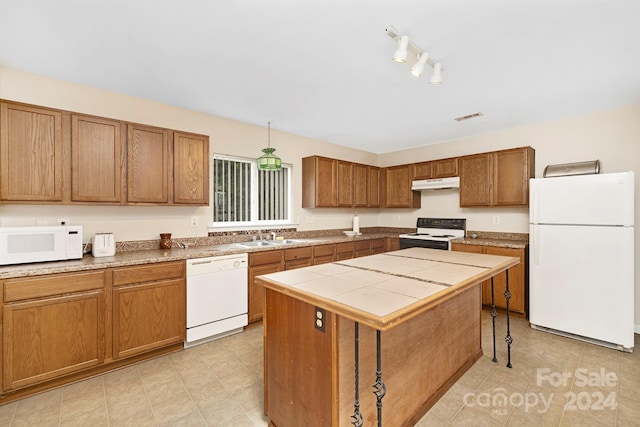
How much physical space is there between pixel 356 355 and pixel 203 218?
8.89 ft

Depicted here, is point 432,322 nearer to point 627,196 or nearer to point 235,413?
point 235,413

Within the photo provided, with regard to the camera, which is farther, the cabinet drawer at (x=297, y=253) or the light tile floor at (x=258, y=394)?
the cabinet drawer at (x=297, y=253)

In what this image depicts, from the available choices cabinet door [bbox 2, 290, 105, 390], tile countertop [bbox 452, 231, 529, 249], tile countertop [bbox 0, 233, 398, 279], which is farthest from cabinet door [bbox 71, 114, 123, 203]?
tile countertop [bbox 452, 231, 529, 249]

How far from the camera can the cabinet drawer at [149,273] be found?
2367 mm

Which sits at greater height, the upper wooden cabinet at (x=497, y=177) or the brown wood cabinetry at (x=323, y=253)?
the upper wooden cabinet at (x=497, y=177)

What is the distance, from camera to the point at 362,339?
1476 millimetres

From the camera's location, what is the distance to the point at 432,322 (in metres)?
1.95

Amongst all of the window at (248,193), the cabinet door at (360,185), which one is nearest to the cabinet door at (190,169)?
the window at (248,193)

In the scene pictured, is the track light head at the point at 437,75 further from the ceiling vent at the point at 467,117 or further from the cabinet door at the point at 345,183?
the cabinet door at the point at 345,183

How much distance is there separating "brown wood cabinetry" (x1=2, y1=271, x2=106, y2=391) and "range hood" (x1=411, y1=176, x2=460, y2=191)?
430 centimetres

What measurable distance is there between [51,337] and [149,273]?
73cm

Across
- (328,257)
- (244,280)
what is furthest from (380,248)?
(244,280)

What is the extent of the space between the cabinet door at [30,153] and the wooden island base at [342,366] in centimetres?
210

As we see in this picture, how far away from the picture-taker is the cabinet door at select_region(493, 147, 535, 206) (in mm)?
3621
